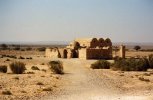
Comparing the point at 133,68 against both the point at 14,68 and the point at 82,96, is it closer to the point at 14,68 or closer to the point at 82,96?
the point at 14,68

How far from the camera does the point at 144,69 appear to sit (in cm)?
3569

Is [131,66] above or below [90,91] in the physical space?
above

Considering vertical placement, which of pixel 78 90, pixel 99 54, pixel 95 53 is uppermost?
pixel 95 53

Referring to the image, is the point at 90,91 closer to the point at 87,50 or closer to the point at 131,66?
the point at 131,66

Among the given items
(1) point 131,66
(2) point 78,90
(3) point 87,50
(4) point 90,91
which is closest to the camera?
(4) point 90,91

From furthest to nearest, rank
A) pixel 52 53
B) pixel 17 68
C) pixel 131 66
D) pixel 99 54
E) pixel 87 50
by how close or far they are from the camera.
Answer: pixel 52 53 → pixel 99 54 → pixel 87 50 → pixel 131 66 → pixel 17 68

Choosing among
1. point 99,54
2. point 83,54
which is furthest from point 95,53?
point 83,54

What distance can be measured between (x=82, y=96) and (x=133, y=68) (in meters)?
17.7

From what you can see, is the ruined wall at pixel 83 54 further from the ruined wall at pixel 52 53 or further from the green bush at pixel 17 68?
the green bush at pixel 17 68

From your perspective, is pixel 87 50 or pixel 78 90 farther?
pixel 87 50

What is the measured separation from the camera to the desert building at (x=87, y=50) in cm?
5241

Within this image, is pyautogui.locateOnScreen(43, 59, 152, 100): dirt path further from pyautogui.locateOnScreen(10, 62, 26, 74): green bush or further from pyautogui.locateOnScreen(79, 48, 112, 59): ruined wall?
pyautogui.locateOnScreen(79, 48, 112, 59): ruined wall

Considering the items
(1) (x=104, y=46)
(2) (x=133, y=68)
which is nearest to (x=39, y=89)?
(2) (x=133, y=68)

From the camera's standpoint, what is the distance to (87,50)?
51.8m
